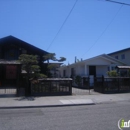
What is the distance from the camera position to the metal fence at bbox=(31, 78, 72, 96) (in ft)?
49.9

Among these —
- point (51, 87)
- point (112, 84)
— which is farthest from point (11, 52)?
point (112, 84)

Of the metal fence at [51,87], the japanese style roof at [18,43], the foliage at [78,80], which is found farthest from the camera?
the foliage at [78,80]

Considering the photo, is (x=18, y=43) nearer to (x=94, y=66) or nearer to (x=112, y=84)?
(x=94, y=66)

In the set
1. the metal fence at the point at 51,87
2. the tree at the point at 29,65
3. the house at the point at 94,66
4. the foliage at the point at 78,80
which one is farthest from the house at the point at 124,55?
the tree at the point at 29,65

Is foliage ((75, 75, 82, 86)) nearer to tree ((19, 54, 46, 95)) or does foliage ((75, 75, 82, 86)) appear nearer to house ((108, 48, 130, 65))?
tree ((19, 54, 46, 95))

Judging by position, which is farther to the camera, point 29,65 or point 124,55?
point 124,55

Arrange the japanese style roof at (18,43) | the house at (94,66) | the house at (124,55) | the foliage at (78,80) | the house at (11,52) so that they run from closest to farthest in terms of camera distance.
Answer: the house at (11,52) < the japanese style roof at (18,43) < the foliage at (78,80) < the house at (94,66) < the house at (124,55)

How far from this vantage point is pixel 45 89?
1545 centimetres

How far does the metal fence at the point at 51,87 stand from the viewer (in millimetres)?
15211

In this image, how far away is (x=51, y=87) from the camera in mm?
15562

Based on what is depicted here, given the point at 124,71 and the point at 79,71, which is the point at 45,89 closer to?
the point at 79,71

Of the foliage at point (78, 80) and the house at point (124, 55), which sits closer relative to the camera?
the foliage at point (78, 80)

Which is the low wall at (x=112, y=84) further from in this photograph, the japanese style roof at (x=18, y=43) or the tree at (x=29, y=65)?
the japanese style roof at (x=18, y=43)

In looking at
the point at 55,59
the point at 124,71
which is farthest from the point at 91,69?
the point at 55,59
